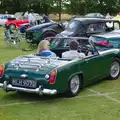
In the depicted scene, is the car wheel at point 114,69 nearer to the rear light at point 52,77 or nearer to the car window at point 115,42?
the rear light at point 52,77

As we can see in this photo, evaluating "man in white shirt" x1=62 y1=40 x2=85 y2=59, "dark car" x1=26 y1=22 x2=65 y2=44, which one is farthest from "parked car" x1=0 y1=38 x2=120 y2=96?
"dark car" x1=26 y1=22 x2=65 y2=44

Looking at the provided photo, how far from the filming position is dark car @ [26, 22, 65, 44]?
19.6 metres

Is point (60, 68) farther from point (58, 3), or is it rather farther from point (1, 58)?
point (58, 3)

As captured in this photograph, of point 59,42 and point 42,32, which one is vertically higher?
point 59,42

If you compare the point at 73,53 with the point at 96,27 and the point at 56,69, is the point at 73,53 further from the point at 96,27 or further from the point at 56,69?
the point at 96,27

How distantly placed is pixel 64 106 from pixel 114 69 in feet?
9.96

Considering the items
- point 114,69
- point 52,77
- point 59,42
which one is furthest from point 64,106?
point 59,42

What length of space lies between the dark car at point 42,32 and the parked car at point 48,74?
1060 centimetres

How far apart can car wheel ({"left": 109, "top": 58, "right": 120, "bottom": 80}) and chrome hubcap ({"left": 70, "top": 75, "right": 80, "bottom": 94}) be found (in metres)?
1.87

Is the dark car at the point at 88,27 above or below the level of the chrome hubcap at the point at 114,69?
above

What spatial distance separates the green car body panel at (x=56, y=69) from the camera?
306 inches

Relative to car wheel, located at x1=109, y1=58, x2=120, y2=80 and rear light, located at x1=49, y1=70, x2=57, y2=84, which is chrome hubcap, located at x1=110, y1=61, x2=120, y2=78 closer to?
car wheel, located at x1=109, y1=58, x2=120, y2=80

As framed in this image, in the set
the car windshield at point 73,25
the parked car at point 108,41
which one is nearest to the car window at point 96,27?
the car windshield at point 73,25

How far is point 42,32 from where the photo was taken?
19672mm
